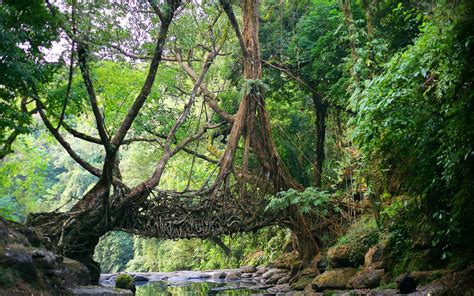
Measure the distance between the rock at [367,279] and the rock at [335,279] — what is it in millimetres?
654

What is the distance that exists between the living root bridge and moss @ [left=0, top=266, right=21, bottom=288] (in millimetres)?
4711

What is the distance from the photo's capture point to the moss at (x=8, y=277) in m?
5.63

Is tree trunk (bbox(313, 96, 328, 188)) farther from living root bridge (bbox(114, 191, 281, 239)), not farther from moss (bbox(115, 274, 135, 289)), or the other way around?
moss (bbox(115, 274, 135, 289))

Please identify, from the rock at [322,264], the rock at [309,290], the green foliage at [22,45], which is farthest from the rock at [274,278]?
the green foliage at [22,45]

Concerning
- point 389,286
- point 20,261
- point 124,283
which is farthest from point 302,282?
point 20,261

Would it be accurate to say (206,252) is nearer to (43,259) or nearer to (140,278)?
(140,278)

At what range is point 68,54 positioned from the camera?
8133 millimetres

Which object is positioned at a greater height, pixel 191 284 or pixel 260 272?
pixel 260 272

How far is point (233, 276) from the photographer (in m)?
18.5

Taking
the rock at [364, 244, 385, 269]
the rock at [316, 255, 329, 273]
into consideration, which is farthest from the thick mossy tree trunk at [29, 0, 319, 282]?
the rock at [364, 244, 385, 269]

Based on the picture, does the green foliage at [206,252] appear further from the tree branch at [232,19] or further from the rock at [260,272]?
the tree branch at [232,19]

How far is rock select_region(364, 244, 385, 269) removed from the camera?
356 inches

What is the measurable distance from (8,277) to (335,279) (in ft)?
21.6

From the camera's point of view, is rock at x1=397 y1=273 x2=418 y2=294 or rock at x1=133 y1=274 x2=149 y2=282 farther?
rock at x1=133 y1=274 x2=149 y2=282
